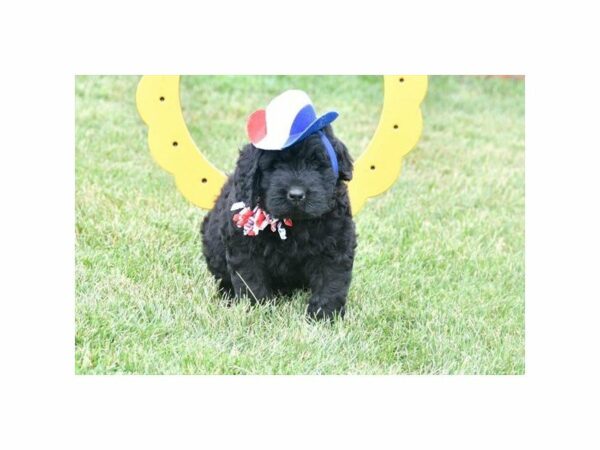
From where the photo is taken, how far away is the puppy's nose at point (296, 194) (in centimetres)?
446

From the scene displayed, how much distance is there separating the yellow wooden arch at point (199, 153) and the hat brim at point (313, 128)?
1.78 meters

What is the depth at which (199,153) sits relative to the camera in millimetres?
6348

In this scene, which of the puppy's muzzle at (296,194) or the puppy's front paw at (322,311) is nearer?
the puppy's muzzle at (296,194)

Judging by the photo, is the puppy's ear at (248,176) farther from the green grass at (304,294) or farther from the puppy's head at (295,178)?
Answer: the green grass at (304,294)

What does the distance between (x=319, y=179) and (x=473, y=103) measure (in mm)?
7125

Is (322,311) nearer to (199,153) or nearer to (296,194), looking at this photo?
(296,194)

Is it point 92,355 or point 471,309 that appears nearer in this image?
point 92,355

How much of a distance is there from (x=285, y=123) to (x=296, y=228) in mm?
692

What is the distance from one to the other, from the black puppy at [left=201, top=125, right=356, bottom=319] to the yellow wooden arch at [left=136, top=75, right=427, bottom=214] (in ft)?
3.53

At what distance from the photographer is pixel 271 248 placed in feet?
16.2

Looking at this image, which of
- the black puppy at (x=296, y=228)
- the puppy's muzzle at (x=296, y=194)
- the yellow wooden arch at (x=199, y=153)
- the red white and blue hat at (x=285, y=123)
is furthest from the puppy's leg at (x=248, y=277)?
the yellow wooden arch at (x=199, y=153)

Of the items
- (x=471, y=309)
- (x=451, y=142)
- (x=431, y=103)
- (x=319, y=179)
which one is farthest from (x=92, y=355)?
(x=431, y=103)

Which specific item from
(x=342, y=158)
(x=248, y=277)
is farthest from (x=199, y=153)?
(x=342, y=158)

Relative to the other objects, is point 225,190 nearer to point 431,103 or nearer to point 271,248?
point 271,248
